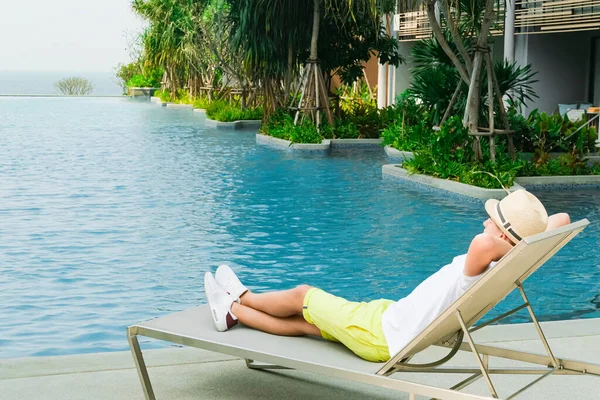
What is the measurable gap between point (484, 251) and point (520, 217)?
19 cm

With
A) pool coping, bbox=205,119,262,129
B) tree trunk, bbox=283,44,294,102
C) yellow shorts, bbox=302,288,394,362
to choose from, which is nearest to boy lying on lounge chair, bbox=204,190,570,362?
yellow shorts, bbox=302,288,394,362

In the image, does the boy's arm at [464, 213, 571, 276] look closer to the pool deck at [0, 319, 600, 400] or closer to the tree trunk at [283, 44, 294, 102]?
the pool deck at [0, 319, 600, 400]

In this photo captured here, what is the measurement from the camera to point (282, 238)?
8586 mm

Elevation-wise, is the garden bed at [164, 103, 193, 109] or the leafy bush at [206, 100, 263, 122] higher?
the leafy bush at [206, 100, 263, 122]

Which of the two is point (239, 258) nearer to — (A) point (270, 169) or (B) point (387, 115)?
(A) point (270, 169)

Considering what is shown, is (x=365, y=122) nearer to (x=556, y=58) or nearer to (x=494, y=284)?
(x=556, y=58)

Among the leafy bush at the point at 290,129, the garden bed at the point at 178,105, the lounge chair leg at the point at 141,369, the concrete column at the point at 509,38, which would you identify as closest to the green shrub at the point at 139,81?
the garden bed at the point at 178,105

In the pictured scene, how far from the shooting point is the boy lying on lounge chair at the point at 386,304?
3.22 metres

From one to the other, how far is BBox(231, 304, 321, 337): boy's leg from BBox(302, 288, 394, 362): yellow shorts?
75mm

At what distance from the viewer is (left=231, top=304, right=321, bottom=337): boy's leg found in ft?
12.2

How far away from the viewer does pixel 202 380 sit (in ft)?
12.7

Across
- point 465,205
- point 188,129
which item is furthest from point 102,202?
point 188,129

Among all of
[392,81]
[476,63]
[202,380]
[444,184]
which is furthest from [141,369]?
[392,81]

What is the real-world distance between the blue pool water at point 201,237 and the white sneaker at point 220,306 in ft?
5.26
